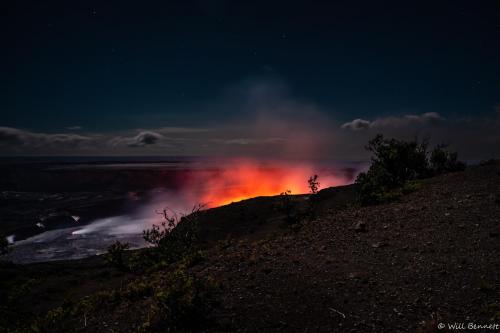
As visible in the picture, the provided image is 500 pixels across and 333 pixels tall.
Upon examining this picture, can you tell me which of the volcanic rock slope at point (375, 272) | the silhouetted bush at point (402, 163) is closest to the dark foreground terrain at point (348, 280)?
the volcanic rock slope at point (375, 272)

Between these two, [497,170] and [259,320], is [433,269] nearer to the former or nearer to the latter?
[259,320]

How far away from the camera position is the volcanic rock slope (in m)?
8.52

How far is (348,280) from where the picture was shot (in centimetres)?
1052

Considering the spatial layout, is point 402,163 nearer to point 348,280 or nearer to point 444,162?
point 444,162

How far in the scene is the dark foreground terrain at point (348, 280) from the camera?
28.4 ft

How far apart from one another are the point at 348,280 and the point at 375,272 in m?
1.07

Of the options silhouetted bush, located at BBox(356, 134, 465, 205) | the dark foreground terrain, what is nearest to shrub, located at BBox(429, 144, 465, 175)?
silhouetted bush, located at BBox(356, 134, 465, 205)

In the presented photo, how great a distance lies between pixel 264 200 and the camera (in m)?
68.7

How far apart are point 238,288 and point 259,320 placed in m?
2.00

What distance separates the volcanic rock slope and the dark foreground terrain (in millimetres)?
33

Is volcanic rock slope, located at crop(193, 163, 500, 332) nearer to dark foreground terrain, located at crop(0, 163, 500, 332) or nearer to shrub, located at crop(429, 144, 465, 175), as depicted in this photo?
dark foreground terrain, located at crop(0, 163, 500, 332)

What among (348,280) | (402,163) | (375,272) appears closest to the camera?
A: (348,280)

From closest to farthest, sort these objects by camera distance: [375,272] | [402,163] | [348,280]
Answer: [348,280], [375,272], [402,163]

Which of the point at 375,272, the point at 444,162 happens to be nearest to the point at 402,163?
the point at 444,162
